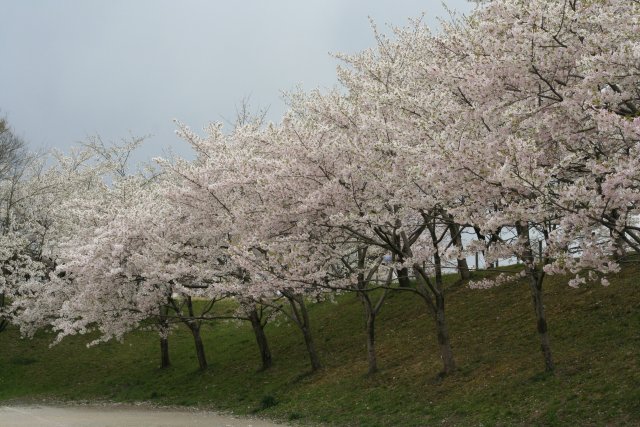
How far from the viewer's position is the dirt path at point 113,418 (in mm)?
15398

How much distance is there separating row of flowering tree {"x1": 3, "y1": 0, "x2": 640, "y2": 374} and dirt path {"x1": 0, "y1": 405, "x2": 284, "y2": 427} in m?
3.02

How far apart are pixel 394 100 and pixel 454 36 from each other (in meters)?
1.66

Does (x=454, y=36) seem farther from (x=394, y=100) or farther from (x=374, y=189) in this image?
(x=374, y=189)

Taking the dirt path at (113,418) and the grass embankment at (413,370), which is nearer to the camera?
the grass embankment at (413,370)

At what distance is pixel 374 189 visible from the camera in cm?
1367

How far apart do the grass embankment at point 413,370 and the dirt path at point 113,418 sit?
1.21 meters

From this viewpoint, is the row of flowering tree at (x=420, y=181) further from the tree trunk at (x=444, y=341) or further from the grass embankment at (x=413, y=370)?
the grass embankment at (x=413, y=370)

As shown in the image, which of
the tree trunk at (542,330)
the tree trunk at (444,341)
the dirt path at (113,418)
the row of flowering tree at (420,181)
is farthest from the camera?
the tree trunk at (444,341)

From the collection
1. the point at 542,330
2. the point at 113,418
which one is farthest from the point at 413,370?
the point at 113,418

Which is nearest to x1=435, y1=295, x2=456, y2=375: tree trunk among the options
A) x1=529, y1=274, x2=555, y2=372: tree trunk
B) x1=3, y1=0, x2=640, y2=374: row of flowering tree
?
x1=3, y1=0, x2=640, y2=374: row of flowering tree

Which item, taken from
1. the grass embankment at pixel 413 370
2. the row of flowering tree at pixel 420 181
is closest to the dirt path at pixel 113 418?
the grass embankment at pixel 413 370

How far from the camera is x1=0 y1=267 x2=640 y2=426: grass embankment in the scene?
1229 cm

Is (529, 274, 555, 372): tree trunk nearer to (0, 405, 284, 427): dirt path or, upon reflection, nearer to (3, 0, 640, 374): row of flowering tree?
(3, 0, 640, 374): row of flowering tree

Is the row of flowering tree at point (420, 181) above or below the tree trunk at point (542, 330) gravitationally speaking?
above
